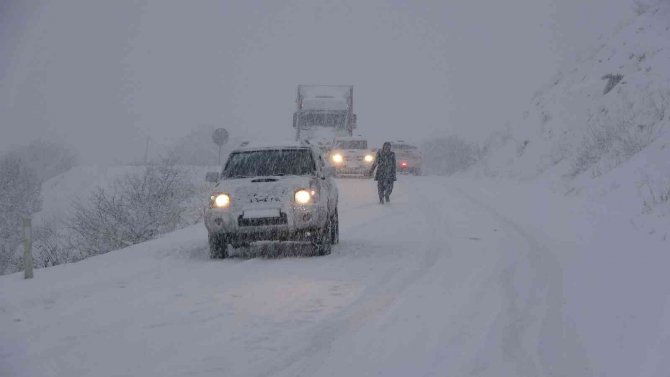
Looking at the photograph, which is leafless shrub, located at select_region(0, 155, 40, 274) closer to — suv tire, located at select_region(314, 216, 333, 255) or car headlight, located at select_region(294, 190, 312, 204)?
suv tire, located at select_region(314, 216, 333, 255)

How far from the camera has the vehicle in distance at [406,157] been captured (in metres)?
38.3

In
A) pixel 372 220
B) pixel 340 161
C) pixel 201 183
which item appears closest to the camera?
pixel 372 220

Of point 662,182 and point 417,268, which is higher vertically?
point 662,182

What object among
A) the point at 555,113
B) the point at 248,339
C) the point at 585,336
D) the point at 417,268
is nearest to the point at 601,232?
the point at 417,268

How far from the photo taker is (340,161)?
103ft

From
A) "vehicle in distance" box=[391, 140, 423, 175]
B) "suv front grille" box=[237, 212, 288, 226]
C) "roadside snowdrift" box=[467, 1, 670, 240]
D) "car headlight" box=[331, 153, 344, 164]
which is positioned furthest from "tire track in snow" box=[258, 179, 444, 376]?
"vehicle in distance" box=[391, 140, 423, 175]

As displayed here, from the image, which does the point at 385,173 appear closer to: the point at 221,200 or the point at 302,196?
the point at 302,196

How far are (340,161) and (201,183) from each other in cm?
641

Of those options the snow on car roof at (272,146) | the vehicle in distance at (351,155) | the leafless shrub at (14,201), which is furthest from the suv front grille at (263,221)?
the leafless shrub at (14,201)

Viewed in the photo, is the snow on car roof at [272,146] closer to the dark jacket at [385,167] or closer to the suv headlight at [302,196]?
the suv headlight at [302,196]

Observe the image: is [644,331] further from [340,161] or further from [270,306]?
[340,161]

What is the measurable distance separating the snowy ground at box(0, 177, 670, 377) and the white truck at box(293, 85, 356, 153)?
21088mm

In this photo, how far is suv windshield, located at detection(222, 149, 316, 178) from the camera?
457 inches

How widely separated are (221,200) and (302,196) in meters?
1.23
